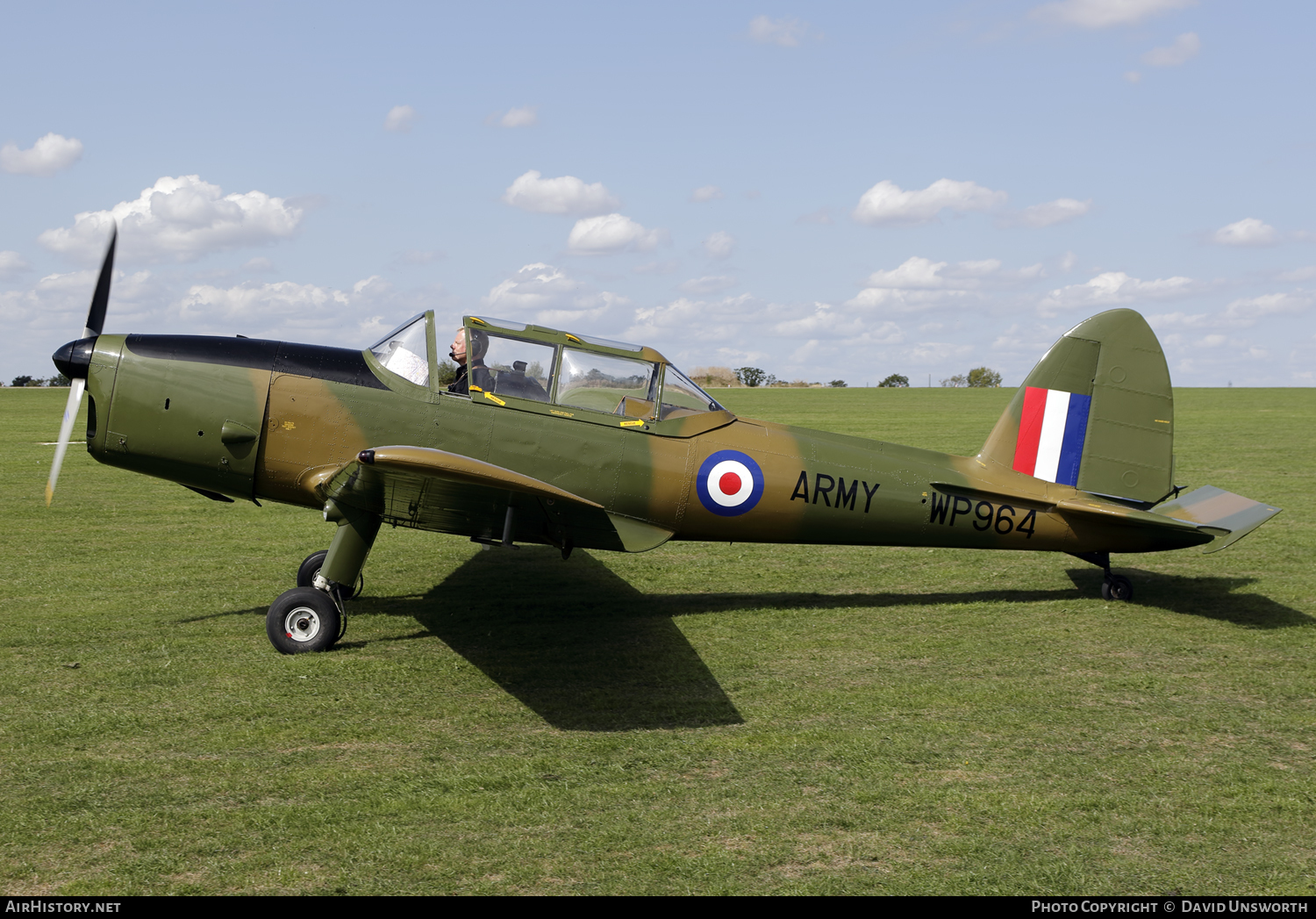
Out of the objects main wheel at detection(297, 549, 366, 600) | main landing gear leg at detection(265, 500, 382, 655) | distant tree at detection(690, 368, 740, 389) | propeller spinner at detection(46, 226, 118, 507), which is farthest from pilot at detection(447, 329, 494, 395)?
distant tree at detection(690, 368, 740, 389)

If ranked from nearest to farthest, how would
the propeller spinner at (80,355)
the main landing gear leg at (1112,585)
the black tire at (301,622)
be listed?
1. the black tire at (301,622)
2. the propeller spinner at (80,355)
3. the main landing gear leg at (1112,585)

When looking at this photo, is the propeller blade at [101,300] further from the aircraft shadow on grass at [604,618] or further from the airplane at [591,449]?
the aircraft shadow on grass at [604,618]

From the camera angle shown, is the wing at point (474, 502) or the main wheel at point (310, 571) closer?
the wing at point (474, 502)

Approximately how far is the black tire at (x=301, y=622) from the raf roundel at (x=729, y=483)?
283 centimetres

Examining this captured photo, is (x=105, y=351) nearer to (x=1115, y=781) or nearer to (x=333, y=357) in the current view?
(x=333, y=357)

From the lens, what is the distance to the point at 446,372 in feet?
23.3

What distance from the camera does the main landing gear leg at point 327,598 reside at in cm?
650

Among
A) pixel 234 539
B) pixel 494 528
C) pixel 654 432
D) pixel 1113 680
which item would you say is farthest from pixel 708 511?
pixel 234 539

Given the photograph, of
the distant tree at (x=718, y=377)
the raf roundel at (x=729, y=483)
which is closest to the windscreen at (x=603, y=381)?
the raf roundel at (x=729, y=483)

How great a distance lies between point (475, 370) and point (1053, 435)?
4781 mm

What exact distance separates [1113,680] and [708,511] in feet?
9.86

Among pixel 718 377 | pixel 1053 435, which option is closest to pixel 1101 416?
pixel 1053 435

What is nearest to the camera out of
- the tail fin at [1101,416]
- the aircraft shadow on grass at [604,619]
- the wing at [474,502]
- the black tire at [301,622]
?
the wing at [474,502]

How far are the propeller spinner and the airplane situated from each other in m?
0.02
